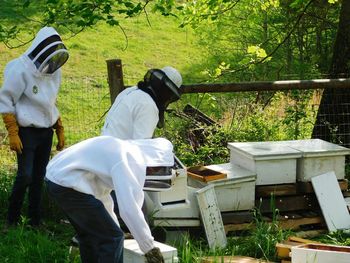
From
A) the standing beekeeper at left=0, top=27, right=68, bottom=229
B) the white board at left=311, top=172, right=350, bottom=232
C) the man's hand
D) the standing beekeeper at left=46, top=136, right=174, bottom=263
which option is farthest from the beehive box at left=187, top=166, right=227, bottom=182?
the man's hand

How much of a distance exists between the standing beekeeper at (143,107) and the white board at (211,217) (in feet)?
2.60

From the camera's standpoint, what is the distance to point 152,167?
3307 millimetres

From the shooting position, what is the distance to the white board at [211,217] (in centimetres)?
511

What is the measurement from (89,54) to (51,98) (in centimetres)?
1068

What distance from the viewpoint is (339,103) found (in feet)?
24.4

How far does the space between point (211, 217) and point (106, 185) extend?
186 centimetres

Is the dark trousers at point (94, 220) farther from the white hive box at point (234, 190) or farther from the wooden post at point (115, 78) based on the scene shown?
the wooden post at point (115, 78)

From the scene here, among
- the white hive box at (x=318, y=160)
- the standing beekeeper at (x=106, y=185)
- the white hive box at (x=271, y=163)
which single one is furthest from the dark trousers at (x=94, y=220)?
the white hive box at (x=318, y=160)

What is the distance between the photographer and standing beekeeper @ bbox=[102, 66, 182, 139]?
466 centimetres

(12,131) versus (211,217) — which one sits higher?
(12,131)

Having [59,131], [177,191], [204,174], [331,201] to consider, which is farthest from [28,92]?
[331,201]

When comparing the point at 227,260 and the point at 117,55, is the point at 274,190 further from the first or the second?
the point at 117,55

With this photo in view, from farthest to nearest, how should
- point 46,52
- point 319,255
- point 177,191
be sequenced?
point 46,52 → point 177,191 → point 319,255

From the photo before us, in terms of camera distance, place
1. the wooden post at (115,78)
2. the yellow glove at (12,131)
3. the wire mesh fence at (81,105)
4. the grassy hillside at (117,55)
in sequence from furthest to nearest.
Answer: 1. the grassy hillside at (117,55)
2. the wire mesh fence at (81,105)
3. the wooden post at (115,78)
4. the yellow glove at (12,131)
